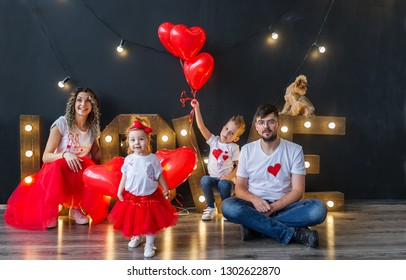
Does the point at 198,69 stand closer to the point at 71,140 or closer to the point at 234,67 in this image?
the point at 234,67

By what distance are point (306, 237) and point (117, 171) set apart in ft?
4.47

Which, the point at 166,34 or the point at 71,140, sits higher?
the point at 166,34

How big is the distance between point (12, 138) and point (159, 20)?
5.55 ft

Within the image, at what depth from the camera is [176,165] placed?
9.57ft

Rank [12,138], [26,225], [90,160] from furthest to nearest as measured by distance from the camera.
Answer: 1. [12,138]
2. [90,160]
3. [26,225]

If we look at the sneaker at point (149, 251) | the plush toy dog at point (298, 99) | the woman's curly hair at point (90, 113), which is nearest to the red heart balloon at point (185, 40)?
the woman's curly hair at point (90, 113)

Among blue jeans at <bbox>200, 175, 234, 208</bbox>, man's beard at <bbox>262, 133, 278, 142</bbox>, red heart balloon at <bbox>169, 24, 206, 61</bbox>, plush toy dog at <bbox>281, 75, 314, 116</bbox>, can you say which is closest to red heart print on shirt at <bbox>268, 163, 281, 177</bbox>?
man's beard at <bbox>262, 133, 278, 142</bbox>

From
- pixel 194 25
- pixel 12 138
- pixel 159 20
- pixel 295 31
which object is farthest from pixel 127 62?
pixel 295 31

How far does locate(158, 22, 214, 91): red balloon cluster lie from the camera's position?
3.13 meters

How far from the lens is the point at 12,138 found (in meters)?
3.52

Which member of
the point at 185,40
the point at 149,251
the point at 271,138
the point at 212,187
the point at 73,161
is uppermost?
the point at 185,40

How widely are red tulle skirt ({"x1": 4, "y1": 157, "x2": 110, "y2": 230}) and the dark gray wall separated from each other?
2.08ft

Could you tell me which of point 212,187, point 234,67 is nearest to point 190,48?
point 234,67
